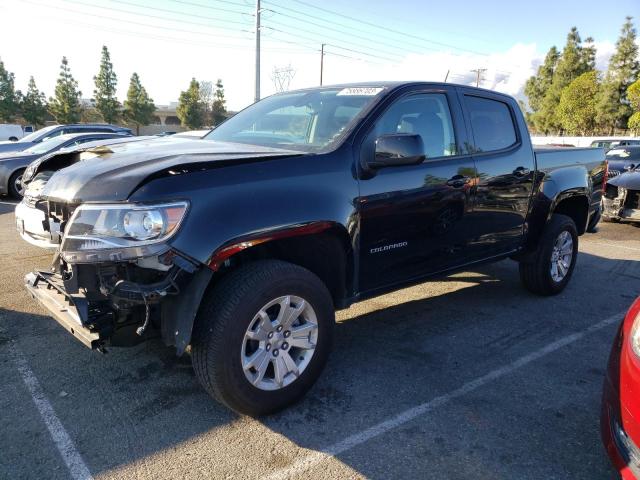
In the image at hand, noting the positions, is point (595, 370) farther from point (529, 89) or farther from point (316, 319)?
point (529, 89)

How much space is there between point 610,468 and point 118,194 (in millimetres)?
2807

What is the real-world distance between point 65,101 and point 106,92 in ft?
14.4

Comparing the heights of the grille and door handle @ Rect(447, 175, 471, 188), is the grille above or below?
below

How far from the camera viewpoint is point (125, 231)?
7.69ft

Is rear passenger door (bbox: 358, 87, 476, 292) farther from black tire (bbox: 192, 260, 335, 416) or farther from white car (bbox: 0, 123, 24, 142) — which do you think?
white car (bbox: 0, 123, 24, 142)

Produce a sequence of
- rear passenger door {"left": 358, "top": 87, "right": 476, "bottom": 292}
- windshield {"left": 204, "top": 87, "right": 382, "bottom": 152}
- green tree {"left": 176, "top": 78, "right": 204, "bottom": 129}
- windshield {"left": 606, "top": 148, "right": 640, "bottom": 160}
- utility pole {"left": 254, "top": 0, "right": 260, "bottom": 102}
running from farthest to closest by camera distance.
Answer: green tree {"left": 176, "top": 78, "right": 204, "bottom": 129}, utility pole {"left": 254, "top": 0, "right": 260, "bottom": 102}, windshield {"left": 606, "top": 148, "right": 640, "bottom": 160}, windshield {"left": 204, "top": 87, "right": 382, "bottom": 152}, rear passenger door {"left": 358, "top": 87, "right": 476, "bottom": 292}

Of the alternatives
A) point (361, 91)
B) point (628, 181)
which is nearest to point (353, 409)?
point (361, 91)

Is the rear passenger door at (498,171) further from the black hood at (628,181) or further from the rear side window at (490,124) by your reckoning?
the black hood at (628,181)

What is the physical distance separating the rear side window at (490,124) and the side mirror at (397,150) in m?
1.18

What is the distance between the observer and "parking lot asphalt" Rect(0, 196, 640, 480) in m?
2.43

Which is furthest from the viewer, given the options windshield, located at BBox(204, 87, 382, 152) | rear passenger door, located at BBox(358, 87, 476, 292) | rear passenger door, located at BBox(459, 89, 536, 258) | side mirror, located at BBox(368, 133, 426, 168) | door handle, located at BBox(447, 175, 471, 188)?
rear passenger door, located at BBox(459, 89, 536, 258)

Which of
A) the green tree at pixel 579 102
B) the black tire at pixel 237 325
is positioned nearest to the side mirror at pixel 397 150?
the black tire at pixel 237 325

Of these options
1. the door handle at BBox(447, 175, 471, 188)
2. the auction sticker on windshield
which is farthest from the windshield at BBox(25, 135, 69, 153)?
the door handle at BBox(447, 175, 471, 188)

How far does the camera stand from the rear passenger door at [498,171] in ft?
13.1
